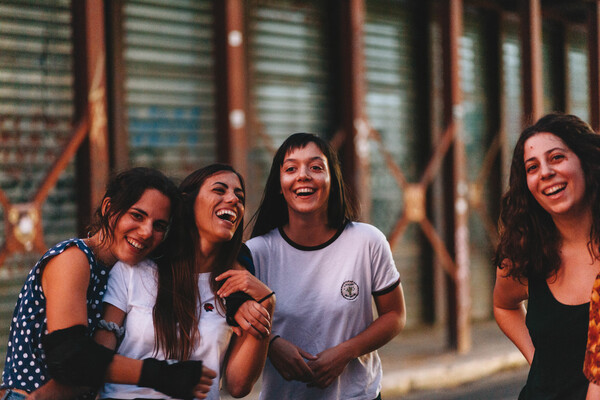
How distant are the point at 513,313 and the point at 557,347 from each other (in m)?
0.48

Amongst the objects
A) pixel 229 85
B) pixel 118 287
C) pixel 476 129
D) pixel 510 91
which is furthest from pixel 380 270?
pixel 510 91

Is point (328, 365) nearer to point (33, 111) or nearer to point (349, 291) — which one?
point (349, 291)

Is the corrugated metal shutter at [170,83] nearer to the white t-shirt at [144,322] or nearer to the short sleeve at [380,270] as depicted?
the short sleeve at [380,270]

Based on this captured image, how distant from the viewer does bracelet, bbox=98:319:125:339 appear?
8.58 feet

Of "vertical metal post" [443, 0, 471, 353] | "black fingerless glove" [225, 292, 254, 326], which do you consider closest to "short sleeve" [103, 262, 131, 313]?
"black fingerless glove" [225, 292, 254, 326]

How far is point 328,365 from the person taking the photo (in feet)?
9.94

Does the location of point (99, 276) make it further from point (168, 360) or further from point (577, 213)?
point (577, 213)

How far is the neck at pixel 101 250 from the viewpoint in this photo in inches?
108

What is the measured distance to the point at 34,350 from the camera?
2.59m

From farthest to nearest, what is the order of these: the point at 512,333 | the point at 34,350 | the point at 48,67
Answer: the point at 48,67 < the point at 512,333 < the point at 34,350

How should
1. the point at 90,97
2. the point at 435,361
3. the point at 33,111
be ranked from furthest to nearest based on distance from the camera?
the point at 435,361
the point at 33,111
the point at 90,97

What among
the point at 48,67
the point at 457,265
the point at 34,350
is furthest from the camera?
the point at 457,265

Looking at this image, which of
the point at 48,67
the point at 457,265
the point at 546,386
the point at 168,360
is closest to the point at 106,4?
the point at 48,67

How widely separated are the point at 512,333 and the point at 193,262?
50.0 inches
